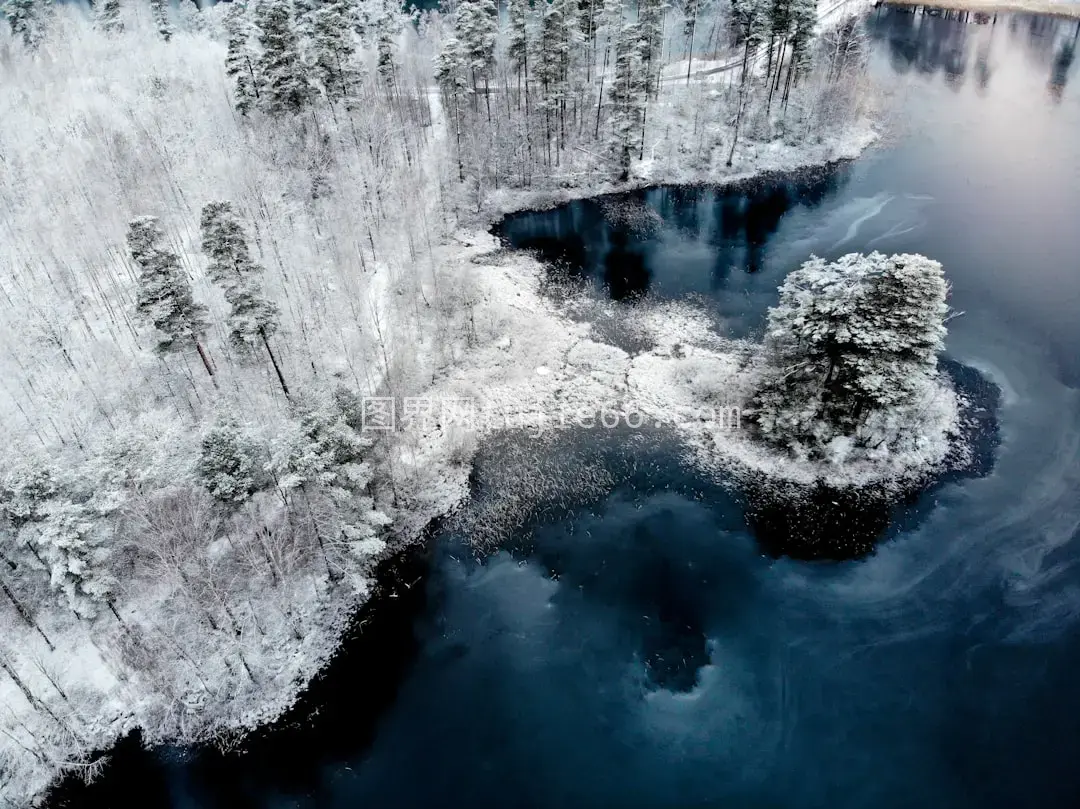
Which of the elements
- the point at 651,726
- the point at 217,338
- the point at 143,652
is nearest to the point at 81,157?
the point at 217,338

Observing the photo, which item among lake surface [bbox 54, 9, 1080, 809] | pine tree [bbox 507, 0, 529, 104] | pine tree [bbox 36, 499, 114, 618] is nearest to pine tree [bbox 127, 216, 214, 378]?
pine tree [bbox 36, 499, 114, 618]

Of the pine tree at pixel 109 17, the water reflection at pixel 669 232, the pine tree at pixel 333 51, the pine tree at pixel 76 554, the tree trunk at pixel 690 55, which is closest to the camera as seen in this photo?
the pine tree at pixel 76 554

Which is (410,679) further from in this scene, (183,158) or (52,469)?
(183,158)

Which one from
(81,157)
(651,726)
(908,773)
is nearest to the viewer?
(908,773)

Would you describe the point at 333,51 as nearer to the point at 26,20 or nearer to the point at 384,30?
the point at 384,30

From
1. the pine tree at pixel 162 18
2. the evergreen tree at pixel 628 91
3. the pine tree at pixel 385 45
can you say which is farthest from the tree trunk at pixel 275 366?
the pine tree at pixel 162 18

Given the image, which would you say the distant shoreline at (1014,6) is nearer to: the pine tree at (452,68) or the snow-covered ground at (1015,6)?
the snow-covered ground at (1015,6)
